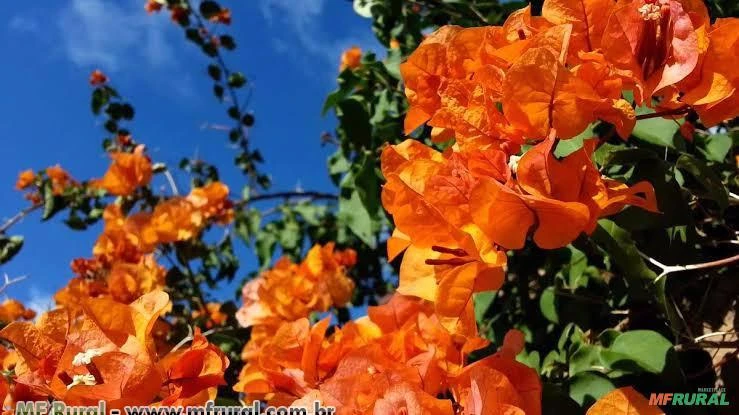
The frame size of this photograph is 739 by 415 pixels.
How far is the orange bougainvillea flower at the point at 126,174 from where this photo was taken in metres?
2.01

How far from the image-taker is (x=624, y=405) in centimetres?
51

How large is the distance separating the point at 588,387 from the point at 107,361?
47 centimetres

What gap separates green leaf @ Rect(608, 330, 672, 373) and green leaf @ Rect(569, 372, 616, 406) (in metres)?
0.05

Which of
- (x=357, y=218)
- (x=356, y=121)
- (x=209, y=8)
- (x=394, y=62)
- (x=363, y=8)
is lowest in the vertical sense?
(x=357, y=218)

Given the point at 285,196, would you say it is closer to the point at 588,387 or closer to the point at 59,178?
the point at 59,178

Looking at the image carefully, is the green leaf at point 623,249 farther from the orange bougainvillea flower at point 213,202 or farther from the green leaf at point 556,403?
the orange bougainvillea flower at point 213,202

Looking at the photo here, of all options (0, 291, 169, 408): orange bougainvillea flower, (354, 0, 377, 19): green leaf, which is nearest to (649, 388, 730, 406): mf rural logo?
(0, 291, 169, 408): orange bougainvillea flower

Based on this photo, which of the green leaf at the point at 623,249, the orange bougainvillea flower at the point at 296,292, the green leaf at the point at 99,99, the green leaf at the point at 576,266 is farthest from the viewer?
the green leaf at the point at 99,99

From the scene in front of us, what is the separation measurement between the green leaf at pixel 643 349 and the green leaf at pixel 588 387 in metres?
0.05

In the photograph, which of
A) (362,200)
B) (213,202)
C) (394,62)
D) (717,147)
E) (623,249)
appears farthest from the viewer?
(213,202)

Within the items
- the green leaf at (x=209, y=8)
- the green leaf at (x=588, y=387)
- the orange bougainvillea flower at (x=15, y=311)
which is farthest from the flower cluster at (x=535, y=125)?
the green leaf at (x=209, y=8)

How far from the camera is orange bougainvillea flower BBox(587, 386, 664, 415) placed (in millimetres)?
503

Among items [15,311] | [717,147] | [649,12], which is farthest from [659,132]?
[15,311]

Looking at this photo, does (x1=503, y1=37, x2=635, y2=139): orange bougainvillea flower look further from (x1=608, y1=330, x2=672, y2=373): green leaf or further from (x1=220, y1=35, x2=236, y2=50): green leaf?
(x1=220, y1=35, x2=236, y2=50): green leaf
